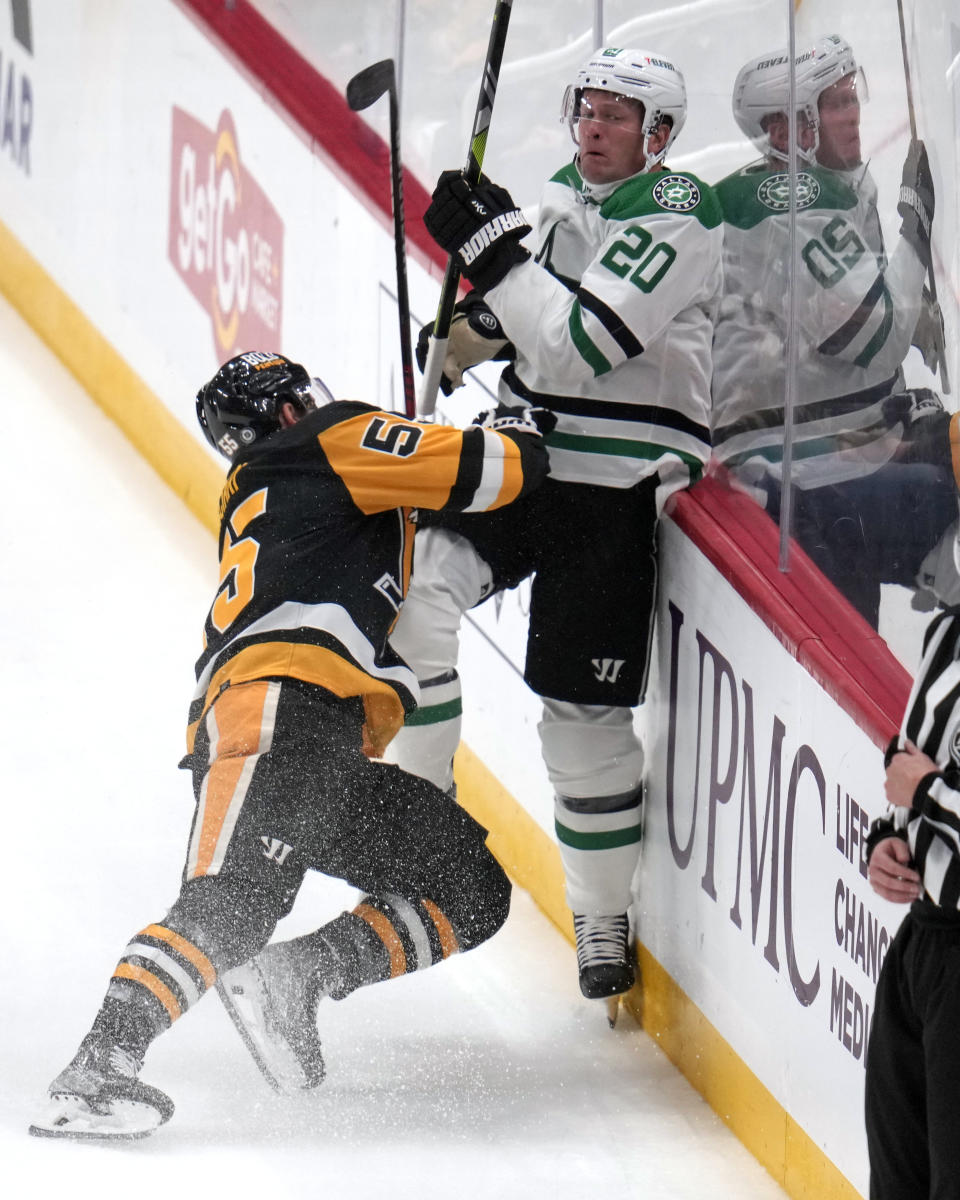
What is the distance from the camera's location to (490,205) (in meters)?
3.11

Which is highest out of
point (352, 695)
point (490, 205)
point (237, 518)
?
point (490, 205)

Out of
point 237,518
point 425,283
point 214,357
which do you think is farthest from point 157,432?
point 237,518

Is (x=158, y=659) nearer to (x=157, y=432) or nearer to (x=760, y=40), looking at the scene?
(x=157, y=432)

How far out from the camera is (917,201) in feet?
8.29

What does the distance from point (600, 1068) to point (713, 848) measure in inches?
17.5

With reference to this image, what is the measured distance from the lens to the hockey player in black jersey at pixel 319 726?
2.90 meters

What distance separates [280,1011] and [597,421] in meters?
1.07

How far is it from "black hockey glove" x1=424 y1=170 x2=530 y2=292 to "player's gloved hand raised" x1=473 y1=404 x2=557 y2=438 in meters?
0.22

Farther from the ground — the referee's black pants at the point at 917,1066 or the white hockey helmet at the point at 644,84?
the white hockey helmet at the point at 644,84

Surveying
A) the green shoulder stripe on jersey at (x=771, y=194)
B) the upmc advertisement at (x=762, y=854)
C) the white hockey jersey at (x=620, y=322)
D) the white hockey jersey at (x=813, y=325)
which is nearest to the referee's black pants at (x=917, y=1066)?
the upmc advertisement at (x=762, y=854)

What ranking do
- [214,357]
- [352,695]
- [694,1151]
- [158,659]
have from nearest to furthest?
[694,1151], [352,695], [158,659], [214,357]

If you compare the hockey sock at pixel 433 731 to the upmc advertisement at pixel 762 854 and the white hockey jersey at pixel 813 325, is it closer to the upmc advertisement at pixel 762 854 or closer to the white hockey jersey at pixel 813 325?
the upmc advertisement at pixel 762 854

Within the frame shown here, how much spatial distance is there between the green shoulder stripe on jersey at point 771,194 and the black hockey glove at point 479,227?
330mm

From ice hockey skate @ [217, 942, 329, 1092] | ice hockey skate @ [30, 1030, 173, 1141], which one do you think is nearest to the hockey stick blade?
ice hockey skate @ [217, 942, 329, 1092]
